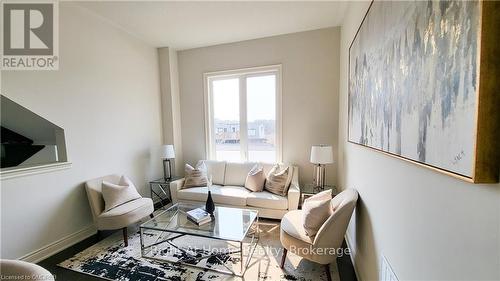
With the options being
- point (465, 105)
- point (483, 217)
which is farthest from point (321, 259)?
point (465, 105)

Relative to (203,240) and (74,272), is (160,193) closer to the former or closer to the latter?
(203,240)

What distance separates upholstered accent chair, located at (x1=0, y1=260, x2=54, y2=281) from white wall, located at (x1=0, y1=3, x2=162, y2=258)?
142 centimetres

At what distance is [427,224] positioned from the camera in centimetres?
85

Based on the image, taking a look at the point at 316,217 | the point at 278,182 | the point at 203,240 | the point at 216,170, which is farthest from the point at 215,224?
the point at 216,170

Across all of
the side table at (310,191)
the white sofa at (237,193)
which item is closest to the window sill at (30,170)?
the white sofa at (237,193)

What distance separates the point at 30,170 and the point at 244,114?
280 centimetres

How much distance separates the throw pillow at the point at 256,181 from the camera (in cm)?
313

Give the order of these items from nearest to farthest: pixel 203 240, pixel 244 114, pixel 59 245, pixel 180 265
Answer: pixel 180 265 → pixel 59 245 → pixel 203 240 → pixel 244 114

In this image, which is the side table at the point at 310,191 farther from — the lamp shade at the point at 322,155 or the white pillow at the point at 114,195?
the white pillow at the point at 114,195

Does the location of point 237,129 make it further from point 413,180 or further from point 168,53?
point 413,180

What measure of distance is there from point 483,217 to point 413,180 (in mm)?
399

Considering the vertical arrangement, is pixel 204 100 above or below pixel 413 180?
above

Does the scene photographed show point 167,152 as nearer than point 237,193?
No

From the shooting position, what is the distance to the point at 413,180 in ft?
3.13
